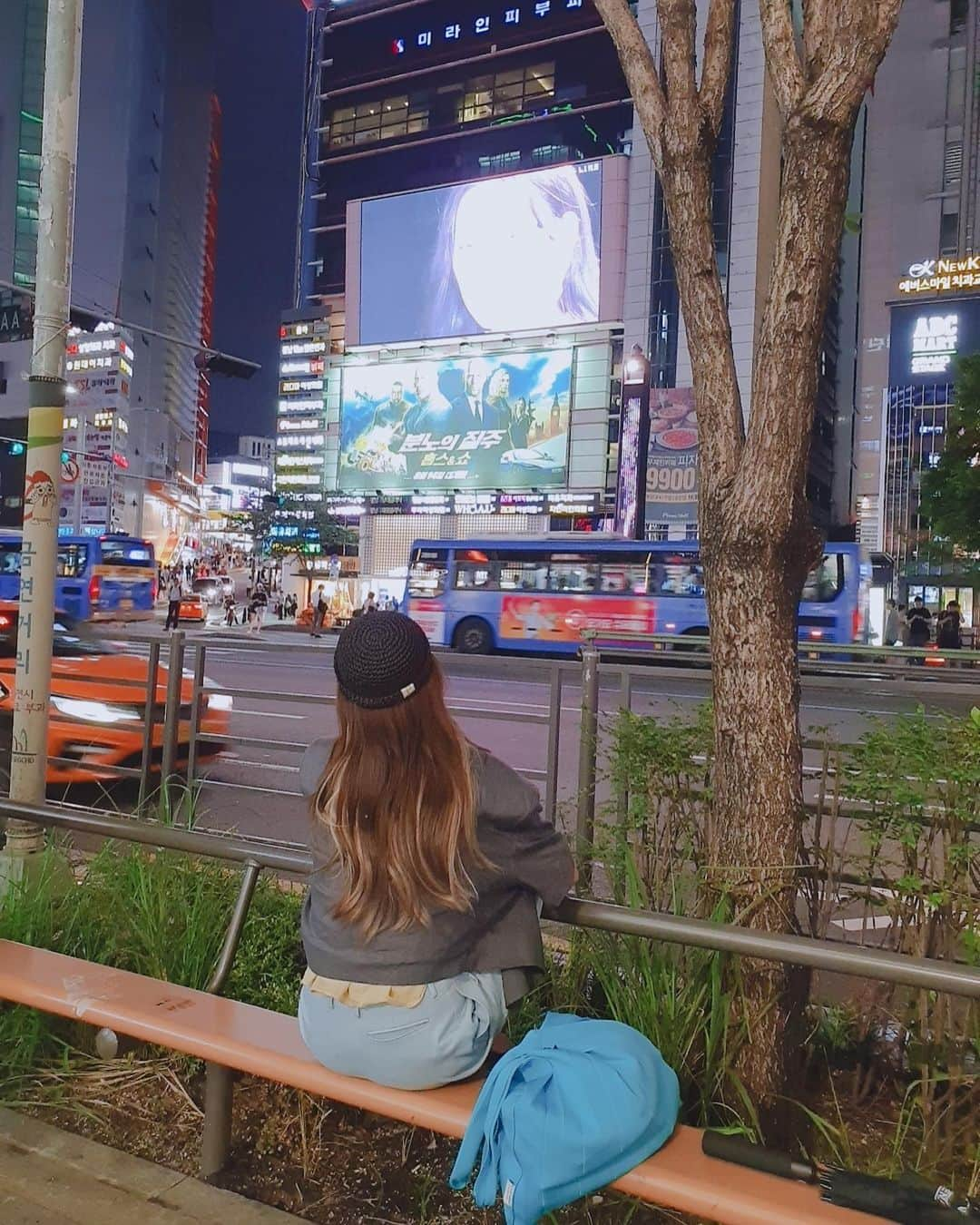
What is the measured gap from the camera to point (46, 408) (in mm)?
4672

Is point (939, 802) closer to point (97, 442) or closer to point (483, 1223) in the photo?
point (483, 1223)

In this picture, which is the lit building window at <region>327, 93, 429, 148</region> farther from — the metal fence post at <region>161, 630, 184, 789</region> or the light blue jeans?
the light blue jeans

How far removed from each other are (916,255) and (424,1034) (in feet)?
→ 281

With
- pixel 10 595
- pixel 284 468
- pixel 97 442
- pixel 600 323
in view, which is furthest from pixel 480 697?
pixel 284 468

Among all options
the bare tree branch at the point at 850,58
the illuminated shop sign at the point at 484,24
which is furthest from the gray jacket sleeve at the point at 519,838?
the illuminated shop sign at the point at 484,24

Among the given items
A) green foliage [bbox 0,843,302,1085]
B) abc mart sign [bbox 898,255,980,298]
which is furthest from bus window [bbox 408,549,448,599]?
abc mart sign [bbox 898,255,980,298]

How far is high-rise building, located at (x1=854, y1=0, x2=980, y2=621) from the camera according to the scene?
68.0 m

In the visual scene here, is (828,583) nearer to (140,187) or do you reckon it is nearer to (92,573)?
(92,573)

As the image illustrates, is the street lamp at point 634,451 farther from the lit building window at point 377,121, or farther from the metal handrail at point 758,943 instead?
the lit building window at point 377,121

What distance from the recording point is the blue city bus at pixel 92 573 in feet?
109

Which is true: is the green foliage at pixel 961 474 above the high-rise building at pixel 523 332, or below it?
below

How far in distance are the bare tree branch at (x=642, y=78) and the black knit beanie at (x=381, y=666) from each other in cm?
183

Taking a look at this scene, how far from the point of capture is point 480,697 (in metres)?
14.0

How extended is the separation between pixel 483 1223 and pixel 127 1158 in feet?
3.56
